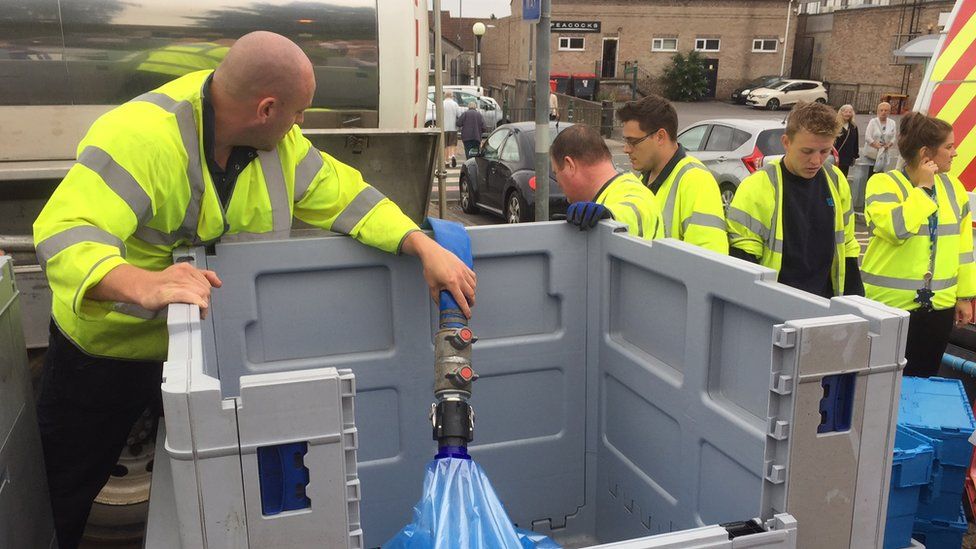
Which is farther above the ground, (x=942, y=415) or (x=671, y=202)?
(x=671, y=202)

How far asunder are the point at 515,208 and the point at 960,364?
7558mm

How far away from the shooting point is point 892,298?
12.5 feet

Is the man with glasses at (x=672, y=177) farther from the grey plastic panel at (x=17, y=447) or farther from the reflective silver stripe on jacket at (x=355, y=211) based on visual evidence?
the grey plastic panel at (x=17, y=447)

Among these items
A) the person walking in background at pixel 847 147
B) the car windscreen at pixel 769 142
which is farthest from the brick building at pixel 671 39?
the car windscreen at pixel 769 142

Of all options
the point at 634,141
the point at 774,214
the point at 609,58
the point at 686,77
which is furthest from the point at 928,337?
the point at 609,58

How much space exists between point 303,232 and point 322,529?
9.30 feet

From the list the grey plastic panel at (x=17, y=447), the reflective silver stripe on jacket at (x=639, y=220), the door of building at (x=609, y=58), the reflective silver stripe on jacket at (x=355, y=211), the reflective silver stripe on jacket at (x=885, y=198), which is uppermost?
the door of building at (x=609, y=58)

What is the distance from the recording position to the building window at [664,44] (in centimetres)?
4606

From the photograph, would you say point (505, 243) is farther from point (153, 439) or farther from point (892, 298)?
point (892, 298)

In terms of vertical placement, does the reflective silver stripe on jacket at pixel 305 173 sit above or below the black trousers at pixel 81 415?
above

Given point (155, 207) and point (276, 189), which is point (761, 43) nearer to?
point (276, 189)

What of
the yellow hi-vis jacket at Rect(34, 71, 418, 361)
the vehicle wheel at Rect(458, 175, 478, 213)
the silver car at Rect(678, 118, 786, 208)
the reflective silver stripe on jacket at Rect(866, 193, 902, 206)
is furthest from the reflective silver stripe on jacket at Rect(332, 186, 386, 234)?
the vehicle wheel at Rect(458, 175, 478, 213)

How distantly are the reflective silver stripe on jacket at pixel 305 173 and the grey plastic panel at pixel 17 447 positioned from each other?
81 centimetres

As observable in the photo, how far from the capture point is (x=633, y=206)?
280 cm
